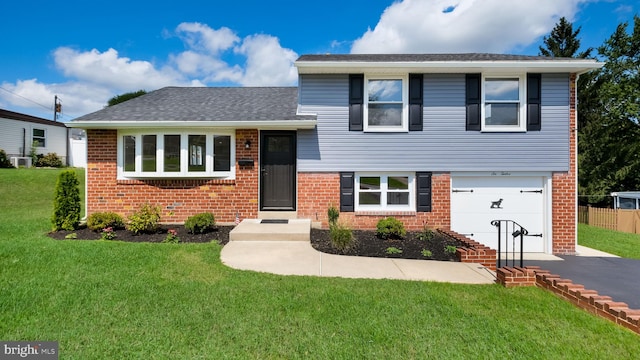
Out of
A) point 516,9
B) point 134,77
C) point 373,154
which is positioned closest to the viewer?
point 373,154

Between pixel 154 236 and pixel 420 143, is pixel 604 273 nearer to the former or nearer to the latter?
pixel 420 143

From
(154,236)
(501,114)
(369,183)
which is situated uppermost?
(501,114)

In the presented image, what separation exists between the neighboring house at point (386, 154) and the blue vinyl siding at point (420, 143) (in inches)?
1.1

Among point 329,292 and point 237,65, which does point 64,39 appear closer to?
point 237,65

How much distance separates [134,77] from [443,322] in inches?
1115

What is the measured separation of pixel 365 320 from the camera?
3264 millimetres

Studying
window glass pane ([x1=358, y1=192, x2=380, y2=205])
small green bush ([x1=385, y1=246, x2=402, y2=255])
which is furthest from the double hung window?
small green bush ([x1=385, y1=246, x2=402, y2=255])

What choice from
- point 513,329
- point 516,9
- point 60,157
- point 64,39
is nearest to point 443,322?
point 513,329

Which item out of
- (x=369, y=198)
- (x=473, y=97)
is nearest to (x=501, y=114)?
(x=473, y=97)

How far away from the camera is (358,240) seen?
6980 millimetres

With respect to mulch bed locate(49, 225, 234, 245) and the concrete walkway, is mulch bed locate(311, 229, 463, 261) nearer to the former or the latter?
the concrete walkway

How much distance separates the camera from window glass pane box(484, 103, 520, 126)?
8.25 meters

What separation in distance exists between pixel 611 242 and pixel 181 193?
13.1 m

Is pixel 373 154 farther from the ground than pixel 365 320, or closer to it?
farther from the ground
